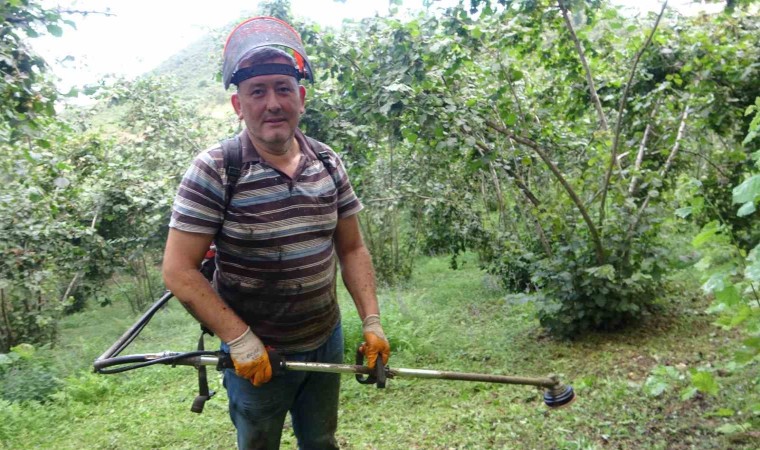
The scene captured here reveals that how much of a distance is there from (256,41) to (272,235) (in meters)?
0.69

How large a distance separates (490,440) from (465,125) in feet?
7.55

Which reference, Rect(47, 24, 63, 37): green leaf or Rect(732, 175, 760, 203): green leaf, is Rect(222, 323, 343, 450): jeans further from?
Rect(47, 24, 63, 37): green leaf

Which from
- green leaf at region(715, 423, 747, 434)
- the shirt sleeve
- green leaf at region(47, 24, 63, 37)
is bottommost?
green leaf at region(715, 423, 747, 434)

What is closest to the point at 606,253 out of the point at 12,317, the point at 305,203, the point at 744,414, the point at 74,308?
the point at 744,414

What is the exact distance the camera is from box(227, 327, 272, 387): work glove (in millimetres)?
2070

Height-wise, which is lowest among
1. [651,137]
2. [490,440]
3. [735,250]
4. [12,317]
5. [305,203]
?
[490,440]

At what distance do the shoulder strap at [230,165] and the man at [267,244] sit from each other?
0.7 inches

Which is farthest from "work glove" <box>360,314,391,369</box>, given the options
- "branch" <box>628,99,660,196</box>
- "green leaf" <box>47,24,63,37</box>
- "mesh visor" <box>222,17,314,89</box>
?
A: "branch" <box>628,99,660,196</box>

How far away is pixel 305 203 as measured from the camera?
7.17ft

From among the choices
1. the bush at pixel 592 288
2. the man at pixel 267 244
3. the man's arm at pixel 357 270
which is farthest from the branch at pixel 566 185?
the man at pixel 267 244

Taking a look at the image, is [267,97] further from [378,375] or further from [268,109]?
[378,375]

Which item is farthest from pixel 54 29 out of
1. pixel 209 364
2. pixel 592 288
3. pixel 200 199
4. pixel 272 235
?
pixel 592 288

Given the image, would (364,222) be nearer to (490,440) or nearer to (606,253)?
(606,253)

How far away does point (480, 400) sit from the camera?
4395mm
